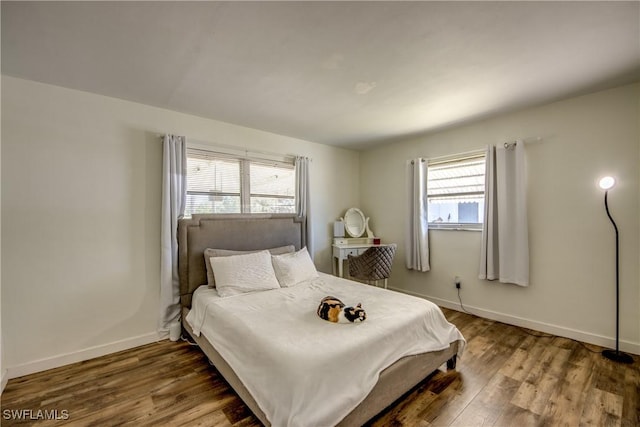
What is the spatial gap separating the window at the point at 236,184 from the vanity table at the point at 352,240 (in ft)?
2.99

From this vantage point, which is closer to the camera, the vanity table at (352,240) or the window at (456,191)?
the window at (456,191)

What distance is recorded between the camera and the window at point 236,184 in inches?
121

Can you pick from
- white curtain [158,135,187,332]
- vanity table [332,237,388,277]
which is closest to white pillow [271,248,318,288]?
vanity table [332,237,388,277]

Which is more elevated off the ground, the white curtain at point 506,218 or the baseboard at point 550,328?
the white curtain at point 506,218

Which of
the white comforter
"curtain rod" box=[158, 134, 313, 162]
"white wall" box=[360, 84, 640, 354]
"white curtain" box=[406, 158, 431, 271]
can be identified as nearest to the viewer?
the white comforter

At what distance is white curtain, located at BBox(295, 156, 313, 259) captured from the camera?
3816 millimetres

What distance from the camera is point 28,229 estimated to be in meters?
2.19

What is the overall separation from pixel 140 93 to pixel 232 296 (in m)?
2.04

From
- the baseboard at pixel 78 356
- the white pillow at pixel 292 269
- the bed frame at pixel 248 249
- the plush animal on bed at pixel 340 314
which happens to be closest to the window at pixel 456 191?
the bed frame at pixel 248 249

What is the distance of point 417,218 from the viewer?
3.80m

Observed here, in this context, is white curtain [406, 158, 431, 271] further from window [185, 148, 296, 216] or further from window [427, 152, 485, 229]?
window [185, 148, 296, 216]

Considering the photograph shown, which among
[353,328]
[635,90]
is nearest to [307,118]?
[353,328]

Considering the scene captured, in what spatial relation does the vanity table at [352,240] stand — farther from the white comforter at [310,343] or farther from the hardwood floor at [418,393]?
the hardwood floor at [418,393]

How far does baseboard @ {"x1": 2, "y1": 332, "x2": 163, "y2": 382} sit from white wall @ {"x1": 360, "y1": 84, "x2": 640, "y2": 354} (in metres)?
3.72
